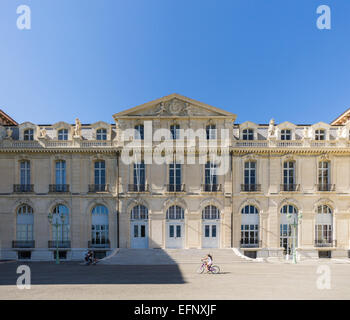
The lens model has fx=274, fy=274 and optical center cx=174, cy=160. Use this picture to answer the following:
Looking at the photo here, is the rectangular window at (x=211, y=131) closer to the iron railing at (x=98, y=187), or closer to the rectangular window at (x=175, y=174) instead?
the rectangular window at (x=175, y=174)

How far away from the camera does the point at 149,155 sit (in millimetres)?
30625

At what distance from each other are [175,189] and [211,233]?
6.32 meters

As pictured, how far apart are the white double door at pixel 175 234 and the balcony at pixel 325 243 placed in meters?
14.9

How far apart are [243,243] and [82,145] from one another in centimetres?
2107

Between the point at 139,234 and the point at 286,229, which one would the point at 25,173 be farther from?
the point at 286,229

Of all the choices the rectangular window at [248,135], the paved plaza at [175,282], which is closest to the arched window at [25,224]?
the paved plaza at [175,282]

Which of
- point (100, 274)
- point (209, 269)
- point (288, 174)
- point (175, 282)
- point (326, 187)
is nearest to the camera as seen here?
point (175, 282)

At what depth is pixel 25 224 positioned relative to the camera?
101ft

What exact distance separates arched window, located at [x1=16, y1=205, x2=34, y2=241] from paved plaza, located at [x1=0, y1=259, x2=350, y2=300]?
19.4 feet

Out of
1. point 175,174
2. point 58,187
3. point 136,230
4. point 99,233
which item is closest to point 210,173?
point 175,174

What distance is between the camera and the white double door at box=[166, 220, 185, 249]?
99.1 feet
